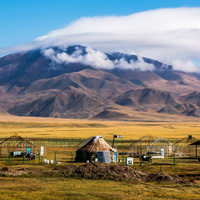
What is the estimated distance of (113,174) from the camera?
32094mm

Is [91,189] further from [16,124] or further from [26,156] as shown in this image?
[16,124]

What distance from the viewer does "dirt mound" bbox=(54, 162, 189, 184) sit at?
31.5m

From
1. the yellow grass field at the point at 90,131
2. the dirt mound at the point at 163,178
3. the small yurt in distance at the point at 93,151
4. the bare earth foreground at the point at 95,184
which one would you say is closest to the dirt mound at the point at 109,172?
the bare earth foreground at the point at 95,184

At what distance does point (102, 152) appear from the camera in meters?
45.5

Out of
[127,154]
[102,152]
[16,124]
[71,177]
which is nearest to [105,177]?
[71,177]

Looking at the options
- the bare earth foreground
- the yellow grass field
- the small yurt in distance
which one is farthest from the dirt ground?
the yellow grass field

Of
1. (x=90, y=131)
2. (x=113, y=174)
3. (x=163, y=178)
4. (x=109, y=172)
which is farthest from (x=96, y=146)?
(x=90, y=131)

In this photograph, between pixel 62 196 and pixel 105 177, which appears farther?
pixel 105 177

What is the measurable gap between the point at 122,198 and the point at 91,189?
3411 millimetres

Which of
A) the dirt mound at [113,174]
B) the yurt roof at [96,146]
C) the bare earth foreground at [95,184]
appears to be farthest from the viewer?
the yurt roof at [96,146]

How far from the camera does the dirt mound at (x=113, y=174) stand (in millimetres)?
31453

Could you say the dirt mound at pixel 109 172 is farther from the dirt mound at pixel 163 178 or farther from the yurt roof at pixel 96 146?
the yurt roof at pixel 96 146

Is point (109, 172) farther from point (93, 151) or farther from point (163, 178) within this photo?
point (93, 151)

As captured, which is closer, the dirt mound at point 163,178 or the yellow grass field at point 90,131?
the dirt mound at point 163,178
